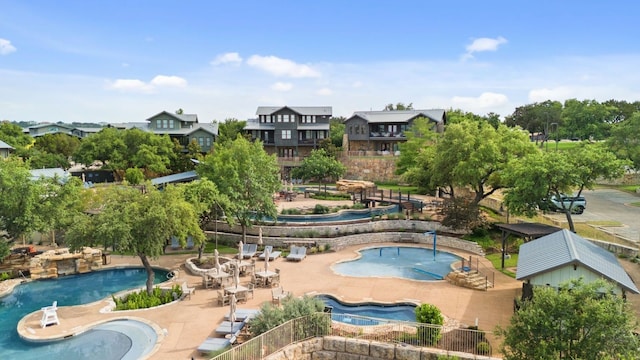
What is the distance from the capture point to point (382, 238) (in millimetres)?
33969

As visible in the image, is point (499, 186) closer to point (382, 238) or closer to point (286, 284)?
point (382, 238)

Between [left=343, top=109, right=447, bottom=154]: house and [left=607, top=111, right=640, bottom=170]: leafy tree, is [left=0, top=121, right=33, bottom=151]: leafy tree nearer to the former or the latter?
[left=343, top=109, right=447, bottom=154]: house

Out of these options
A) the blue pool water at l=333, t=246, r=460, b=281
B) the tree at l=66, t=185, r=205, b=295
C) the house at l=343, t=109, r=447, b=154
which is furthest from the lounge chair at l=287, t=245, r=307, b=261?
the house at l=343, t=109, r=447, b=154

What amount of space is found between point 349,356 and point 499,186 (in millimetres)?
24211

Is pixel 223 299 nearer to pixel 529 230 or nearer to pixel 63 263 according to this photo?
pixel 63 263

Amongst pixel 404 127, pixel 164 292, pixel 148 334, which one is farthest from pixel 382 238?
pixel 404 127

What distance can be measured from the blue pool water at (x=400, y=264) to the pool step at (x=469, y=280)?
4.78 ft

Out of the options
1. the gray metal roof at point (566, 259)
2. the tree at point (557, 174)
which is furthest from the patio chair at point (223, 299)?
the tree at point (557, 174)

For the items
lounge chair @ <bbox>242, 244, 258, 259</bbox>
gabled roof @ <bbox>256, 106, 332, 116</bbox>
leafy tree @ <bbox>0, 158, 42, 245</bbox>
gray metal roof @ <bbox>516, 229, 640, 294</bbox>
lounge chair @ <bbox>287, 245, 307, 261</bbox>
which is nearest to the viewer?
gray metal roof @ <bbox>516, 229, 640, 294</bbox>

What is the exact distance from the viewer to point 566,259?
17250 mm

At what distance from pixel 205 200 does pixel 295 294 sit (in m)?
9.74

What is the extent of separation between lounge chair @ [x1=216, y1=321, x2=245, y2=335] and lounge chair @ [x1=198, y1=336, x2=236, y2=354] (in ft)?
1.75

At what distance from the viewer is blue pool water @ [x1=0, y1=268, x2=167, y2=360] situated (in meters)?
17.2

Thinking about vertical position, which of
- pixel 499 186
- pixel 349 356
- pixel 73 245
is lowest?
pixel 349 356
